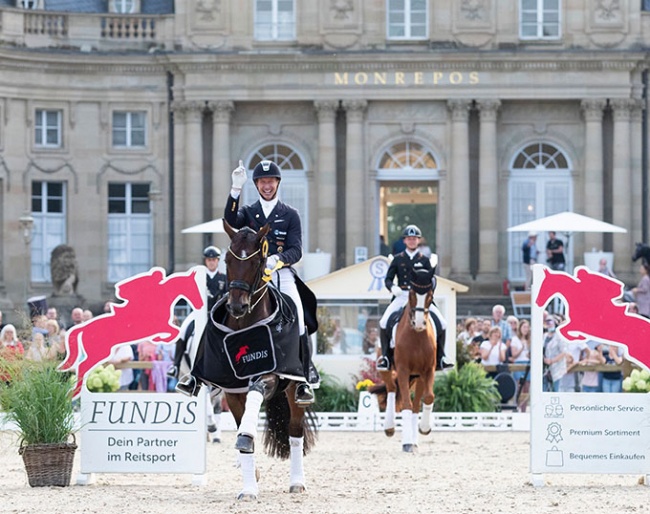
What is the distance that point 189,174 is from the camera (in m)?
Answer: 40.9

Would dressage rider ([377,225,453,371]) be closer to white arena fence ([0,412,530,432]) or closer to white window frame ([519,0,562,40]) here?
white arena fence ([0,412,530,432])

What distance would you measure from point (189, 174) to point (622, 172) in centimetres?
1010

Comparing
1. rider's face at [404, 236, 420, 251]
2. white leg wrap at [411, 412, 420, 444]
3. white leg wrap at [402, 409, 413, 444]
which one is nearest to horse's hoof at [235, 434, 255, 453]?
white leg wrap at [402, 409, 413, 444]

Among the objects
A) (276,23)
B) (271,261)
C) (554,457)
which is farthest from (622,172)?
(271,261)

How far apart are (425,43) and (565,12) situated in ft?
11.0

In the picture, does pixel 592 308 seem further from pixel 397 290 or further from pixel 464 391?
pixel 464 391

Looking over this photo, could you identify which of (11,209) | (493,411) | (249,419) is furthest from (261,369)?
(11,209)

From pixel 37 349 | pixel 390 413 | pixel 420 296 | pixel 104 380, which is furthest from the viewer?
pixel 390 413

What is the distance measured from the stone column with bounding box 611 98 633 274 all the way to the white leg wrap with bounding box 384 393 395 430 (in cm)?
2140

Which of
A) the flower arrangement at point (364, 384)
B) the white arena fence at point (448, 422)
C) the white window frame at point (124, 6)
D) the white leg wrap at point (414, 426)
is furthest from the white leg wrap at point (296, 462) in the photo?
the white window frame at point (124, 6)

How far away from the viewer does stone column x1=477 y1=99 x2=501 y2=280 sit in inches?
1601

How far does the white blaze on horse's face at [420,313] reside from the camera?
18.1m

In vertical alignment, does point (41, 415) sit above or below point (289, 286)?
below

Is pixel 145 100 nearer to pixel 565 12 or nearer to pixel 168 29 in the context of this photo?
pixel 168 29
